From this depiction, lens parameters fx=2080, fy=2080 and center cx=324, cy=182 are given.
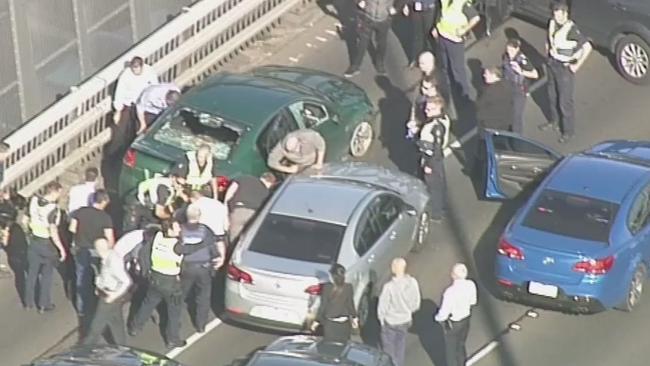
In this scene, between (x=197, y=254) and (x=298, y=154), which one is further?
(x=298, y=154)

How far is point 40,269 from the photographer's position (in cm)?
2459

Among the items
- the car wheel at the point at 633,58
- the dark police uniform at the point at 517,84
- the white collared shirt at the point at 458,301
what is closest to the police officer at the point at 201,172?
the white collared shirt at the point at 458,301

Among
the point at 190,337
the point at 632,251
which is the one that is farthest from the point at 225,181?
the point at 632,251

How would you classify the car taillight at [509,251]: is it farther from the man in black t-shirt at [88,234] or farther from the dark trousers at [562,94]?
the man in black t-shirt at [88,234]

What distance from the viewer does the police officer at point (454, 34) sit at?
28281 mm

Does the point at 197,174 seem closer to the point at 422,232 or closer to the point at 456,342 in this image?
the point at 422,232

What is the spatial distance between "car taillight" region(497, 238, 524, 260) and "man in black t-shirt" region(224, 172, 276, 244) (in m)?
2.91

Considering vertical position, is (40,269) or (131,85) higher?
(131,85)

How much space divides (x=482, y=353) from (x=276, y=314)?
2.41m

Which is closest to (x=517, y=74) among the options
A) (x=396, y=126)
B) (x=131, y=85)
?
(x=396, y=126)

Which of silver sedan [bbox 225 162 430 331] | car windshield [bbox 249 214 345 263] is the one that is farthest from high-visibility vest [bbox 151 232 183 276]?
car windshield [bbox 249 214 345 263]

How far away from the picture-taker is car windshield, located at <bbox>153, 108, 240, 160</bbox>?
84.8ft

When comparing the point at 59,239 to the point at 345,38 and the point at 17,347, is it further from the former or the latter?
the point at 345,38

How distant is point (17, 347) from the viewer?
79.6 ft
